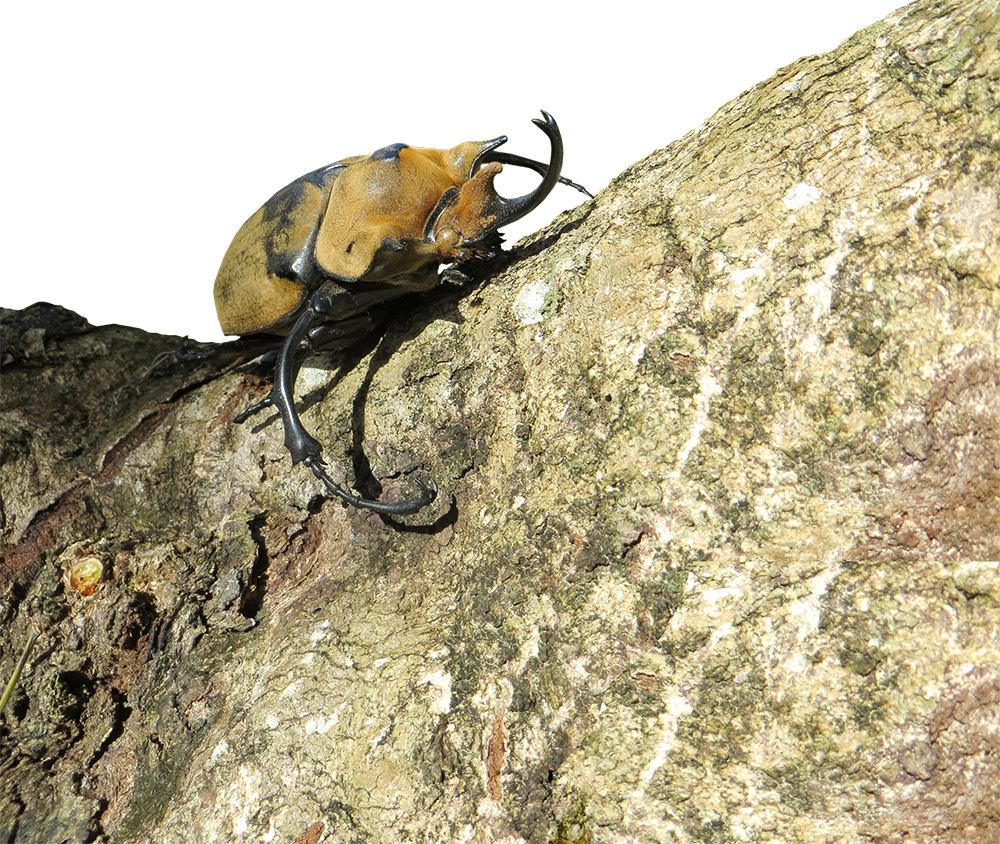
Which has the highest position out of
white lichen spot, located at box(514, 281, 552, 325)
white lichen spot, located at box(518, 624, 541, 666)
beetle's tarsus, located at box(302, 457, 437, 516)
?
white lichen spot, located at box(514, 281, 552, 325)

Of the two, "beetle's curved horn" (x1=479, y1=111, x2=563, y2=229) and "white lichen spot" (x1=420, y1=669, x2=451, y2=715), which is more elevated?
"beetle's curved horn" (x1=479, y1=111, x2=563, y2=229)

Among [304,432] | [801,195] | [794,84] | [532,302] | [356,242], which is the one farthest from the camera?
[356,242]

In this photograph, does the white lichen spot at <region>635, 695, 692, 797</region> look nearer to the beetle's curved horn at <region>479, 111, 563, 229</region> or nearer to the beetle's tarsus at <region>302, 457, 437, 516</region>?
the beetle's tarsus at <region>302, 457, 437, 516</region>

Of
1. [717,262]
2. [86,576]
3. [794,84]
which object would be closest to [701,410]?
→ [717,262]

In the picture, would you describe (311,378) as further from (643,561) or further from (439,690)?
(643,561)

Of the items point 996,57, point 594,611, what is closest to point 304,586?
point 594,611

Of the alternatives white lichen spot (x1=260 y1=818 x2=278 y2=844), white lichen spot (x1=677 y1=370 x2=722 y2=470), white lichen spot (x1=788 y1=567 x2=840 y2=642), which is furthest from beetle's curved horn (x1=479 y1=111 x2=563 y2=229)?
white lichen spot (x1=260 y1=818 x2=278 y2=844)

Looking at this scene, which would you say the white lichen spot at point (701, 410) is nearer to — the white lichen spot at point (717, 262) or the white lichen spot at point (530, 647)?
the white lichen spot at point (717, 262)

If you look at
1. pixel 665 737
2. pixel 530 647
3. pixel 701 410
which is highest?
pixel 701 410
